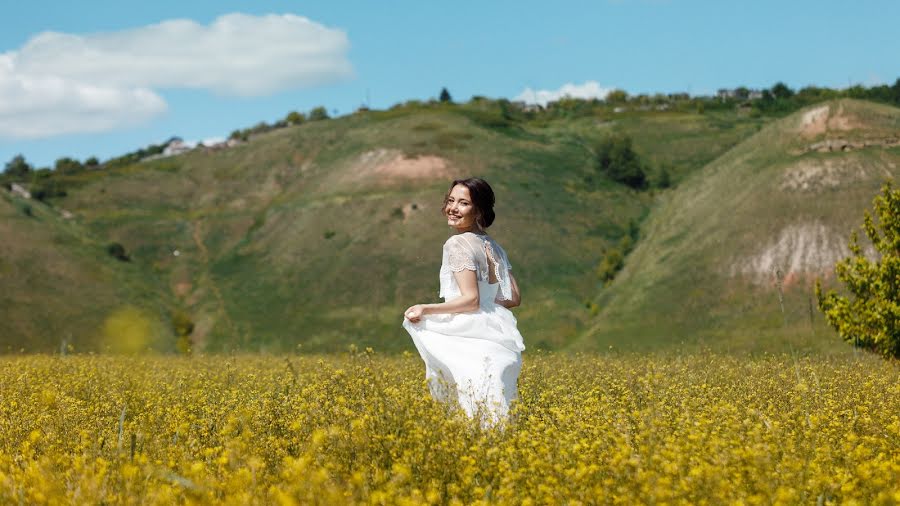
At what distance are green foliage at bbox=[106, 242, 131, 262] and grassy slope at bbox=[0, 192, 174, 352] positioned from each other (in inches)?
30.6

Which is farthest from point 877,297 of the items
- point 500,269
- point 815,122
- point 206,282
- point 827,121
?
point 206,282

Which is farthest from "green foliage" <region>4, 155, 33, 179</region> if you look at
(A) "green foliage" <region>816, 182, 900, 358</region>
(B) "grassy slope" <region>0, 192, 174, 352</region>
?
(A) "green foliage" <region>816, 182, 900, 358</region>

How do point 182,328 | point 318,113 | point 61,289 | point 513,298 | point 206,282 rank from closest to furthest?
1. point 513,298
2. point 182,328
3. point 61,289
4. point 206,282
5. point 318,113

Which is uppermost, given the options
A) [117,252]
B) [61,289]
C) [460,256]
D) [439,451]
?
[117,252]

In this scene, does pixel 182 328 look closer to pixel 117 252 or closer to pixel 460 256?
pixel 117 252

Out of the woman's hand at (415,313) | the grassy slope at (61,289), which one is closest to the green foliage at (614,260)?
the grassy slope at (61,289)

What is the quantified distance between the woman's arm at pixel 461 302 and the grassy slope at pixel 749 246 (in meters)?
39.2

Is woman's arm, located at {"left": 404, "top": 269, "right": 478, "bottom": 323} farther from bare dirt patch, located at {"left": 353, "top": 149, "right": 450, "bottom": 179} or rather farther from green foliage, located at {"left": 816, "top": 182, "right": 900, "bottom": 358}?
bare dirt patch, located at {"left": 353, "top": 149, "right": 450, "bottom": 179}

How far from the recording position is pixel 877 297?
23797mm

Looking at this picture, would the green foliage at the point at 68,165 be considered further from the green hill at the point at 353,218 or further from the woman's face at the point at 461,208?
the woman's face at the point at 461,208

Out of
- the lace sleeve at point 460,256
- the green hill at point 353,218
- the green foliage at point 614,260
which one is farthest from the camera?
the green foliage at point 614,260

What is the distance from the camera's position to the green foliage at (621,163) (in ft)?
291

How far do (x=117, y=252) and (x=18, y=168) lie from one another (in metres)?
50.8

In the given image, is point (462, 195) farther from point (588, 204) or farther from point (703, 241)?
point (588, 204)
